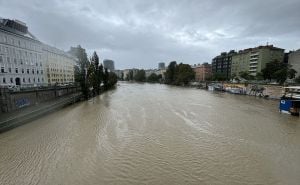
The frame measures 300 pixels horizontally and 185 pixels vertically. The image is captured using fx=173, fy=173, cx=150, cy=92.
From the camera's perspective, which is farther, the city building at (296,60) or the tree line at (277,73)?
the city building at (296,60)

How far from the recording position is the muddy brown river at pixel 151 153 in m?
7.23

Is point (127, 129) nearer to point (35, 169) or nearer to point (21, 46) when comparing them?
point (35, 169)

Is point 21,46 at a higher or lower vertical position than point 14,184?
higher

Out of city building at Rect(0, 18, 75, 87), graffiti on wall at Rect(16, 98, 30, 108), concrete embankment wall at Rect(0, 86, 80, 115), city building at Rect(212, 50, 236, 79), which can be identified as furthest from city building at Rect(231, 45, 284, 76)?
graffiti on wall at Rect(16, 98, 30, 108)

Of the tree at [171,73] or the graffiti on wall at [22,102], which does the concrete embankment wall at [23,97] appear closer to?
the graffiti on wall at [22,102]

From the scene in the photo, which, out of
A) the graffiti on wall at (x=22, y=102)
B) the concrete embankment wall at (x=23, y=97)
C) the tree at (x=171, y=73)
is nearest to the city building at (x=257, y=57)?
the tree at (x=171, y=73)

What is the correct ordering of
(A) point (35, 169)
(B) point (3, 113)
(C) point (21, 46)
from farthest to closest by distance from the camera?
(C) point (21, 46) → (B) point (3, 113) → (A) point (35, 169)

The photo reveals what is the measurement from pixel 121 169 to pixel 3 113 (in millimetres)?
16217

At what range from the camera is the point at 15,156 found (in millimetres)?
9180

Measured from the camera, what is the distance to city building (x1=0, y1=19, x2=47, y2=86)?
29.0 meters

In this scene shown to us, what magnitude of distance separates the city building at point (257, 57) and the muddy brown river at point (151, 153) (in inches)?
2591

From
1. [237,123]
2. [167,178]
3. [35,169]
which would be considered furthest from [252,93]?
[35,169]

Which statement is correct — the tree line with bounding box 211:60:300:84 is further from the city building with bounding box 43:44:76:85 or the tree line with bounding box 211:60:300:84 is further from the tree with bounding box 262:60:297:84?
the city building with bounding box 43:44:76:85

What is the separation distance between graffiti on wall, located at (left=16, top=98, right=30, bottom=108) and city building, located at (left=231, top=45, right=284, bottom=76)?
78072mm
